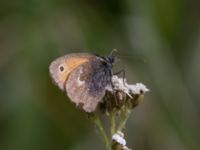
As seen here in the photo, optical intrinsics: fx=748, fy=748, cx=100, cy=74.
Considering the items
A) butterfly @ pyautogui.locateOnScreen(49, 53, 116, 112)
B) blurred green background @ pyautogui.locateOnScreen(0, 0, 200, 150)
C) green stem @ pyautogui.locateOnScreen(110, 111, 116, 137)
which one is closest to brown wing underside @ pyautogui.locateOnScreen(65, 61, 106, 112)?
butterfly @ pyautogui.locateOnScreen(49, 53, 116, 112)

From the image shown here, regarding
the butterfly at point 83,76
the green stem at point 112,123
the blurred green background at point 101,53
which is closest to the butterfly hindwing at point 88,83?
the butterfly at point 83,76

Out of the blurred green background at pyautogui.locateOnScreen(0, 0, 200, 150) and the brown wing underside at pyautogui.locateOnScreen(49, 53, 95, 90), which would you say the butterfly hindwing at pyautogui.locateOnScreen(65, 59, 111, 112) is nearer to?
the brown wing underside at pyautogui.locateOnScreen(49, 53, 95, 90)

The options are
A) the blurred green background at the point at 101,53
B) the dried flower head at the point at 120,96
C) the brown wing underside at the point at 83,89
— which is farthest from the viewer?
the blurred green background at the point at 101,53

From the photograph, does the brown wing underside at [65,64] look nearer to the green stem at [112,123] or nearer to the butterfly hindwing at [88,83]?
the butterfly hindwing at [88,83]
